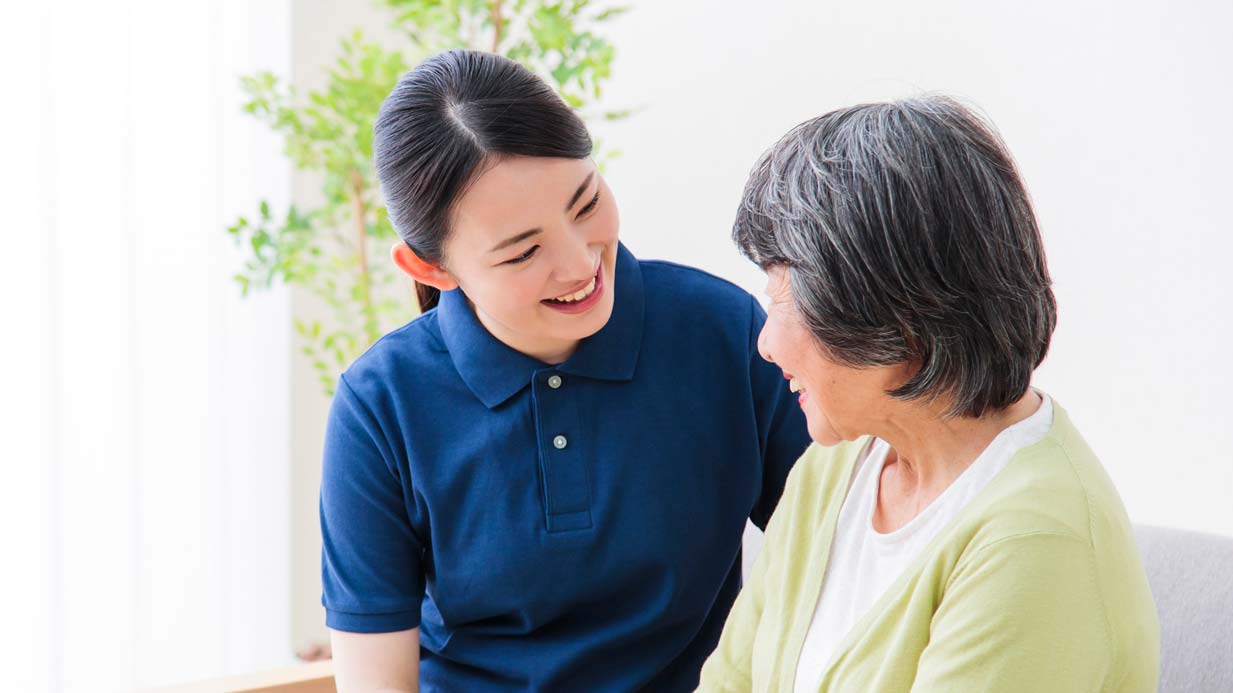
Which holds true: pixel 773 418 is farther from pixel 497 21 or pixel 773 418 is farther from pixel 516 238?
pixel 497 21

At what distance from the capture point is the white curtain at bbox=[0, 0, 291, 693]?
2174 mm

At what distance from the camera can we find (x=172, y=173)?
239 centimetres

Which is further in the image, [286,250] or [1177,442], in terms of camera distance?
[286,250]

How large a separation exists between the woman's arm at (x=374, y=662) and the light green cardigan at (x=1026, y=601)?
543 mm

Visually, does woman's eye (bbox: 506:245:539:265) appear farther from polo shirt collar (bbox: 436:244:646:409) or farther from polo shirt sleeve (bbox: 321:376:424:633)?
polo shirt sleeve (bbox: 321:376:424:633)

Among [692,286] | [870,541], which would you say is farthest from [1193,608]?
[692,286]

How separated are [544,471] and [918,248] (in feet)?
1.88

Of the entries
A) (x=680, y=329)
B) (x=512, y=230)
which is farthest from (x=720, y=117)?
(x=512, y=230)

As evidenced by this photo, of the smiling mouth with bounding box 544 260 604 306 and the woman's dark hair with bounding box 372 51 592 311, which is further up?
the woman's dark hair with bounding box 372 51 592 311

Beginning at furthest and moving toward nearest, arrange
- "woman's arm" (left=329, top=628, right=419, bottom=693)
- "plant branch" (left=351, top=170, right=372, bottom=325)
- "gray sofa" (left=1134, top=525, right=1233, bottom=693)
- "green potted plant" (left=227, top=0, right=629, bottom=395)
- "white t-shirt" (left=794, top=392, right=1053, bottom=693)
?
"plant branch" (left=351, top=170, right=372, bottom=325), "green potted plant" (left=227, top=0, right=629, bottom=395), "woman's arm" (left=329, top=628, right=419, bottom=693), "gray sofa" (left=1134, top=525, right=1233, bottom=693), "white t-shirt" (left=794, top=392, right=1053, bottom=693)

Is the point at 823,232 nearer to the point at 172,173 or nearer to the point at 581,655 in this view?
the point at 581,655

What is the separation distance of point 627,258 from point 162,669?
5.11 ft

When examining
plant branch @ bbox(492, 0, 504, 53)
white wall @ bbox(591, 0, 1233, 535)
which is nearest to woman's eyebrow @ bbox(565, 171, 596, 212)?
white wall @ bbox(591, 0, 1233, 535)

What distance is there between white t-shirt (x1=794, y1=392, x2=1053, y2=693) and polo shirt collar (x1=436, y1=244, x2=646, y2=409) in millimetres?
327
